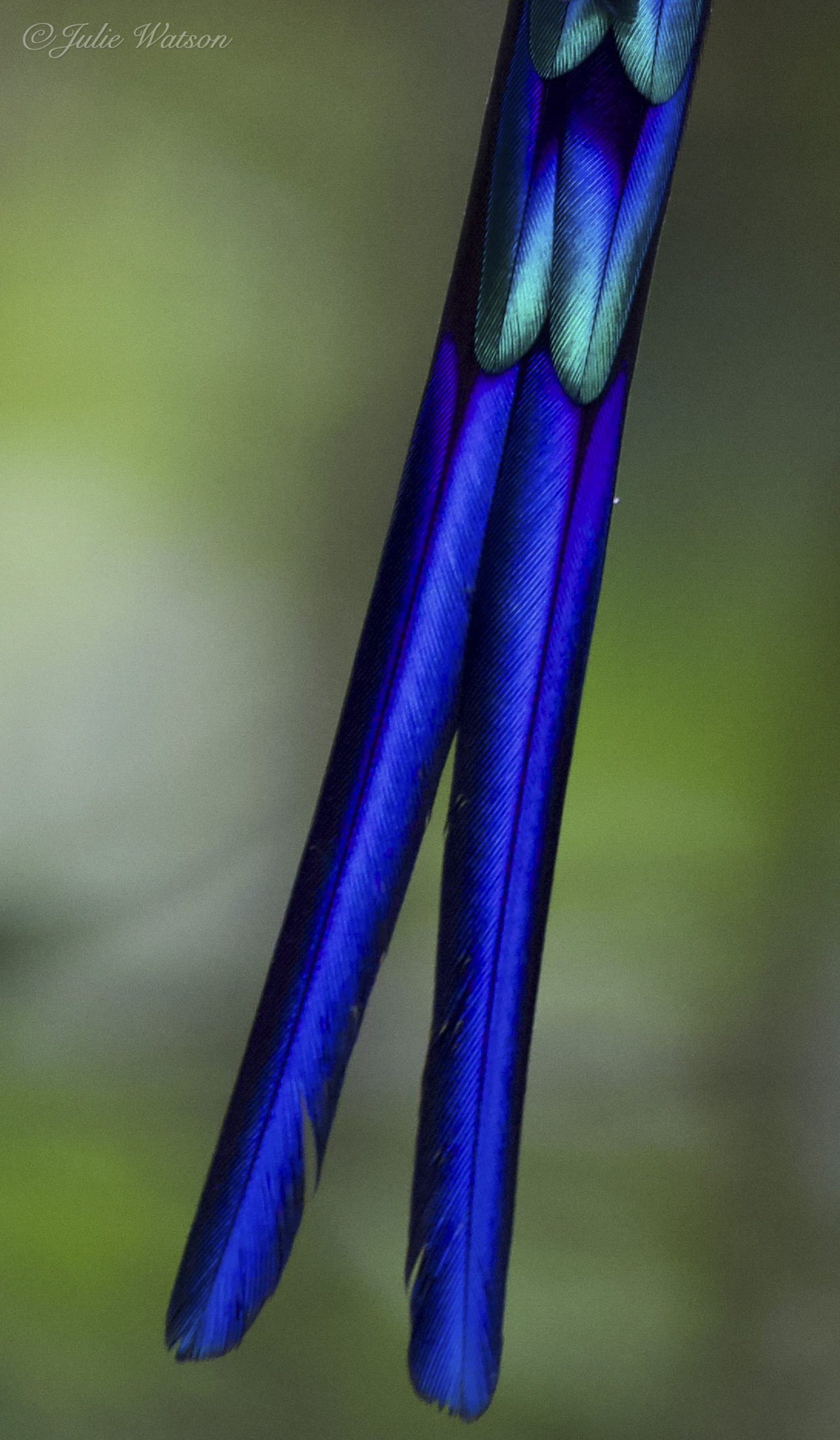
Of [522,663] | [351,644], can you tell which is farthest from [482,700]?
[351,644]

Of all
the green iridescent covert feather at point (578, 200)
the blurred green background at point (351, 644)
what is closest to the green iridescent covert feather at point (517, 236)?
the green iridescent covert feather at point (578, 200)

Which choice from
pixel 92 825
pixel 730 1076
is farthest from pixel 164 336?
pixel 730 1076

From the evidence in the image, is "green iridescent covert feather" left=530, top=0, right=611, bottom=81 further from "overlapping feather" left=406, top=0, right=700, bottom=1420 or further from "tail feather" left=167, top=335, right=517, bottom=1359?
"tail feather" left=167, top=335, right=517, bottom=1359

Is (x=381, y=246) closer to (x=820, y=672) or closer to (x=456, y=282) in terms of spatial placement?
(x=456, y=282)

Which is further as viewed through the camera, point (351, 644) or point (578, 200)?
point (351, 644)

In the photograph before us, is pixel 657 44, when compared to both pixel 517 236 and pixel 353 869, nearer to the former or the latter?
pixel 517 236
